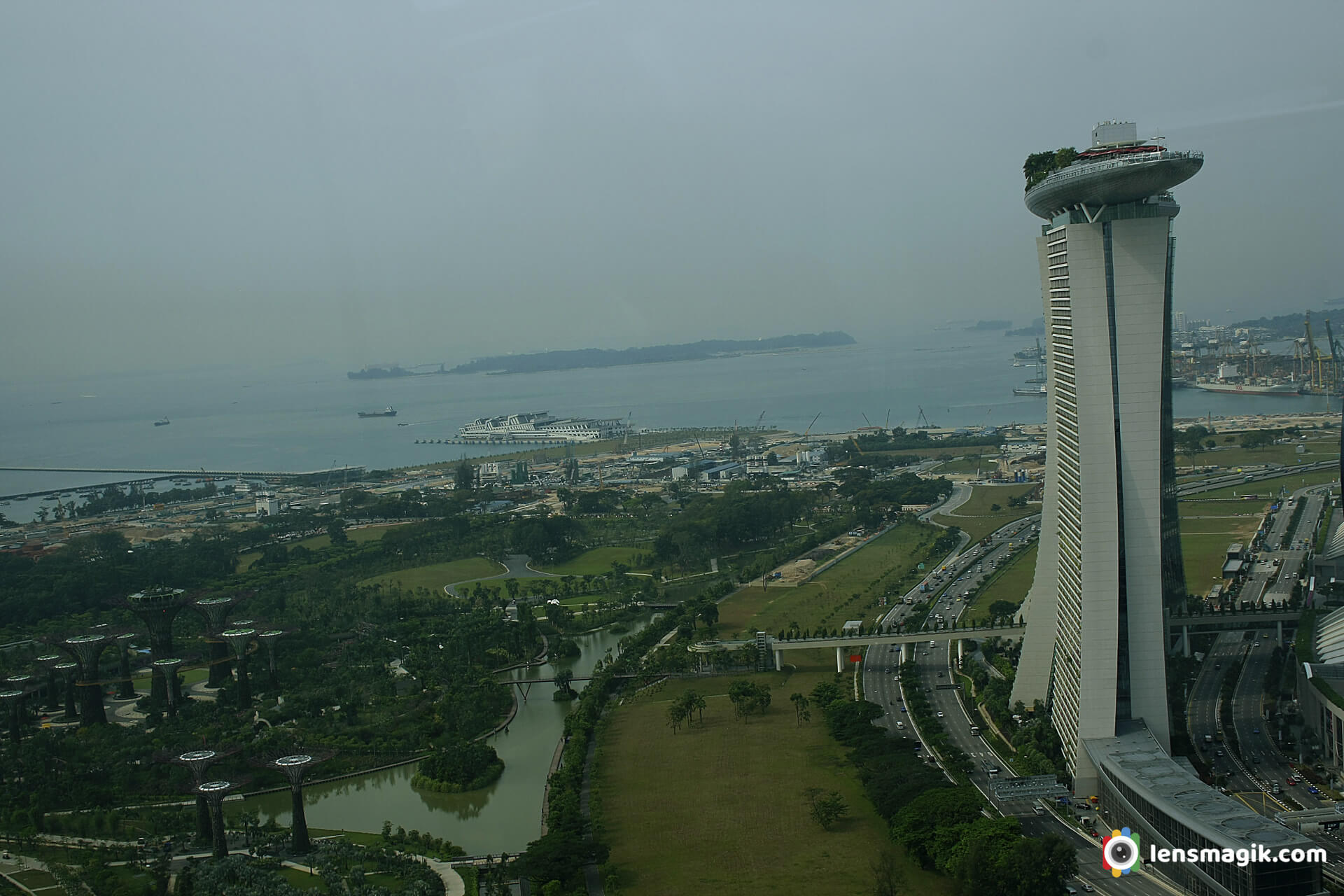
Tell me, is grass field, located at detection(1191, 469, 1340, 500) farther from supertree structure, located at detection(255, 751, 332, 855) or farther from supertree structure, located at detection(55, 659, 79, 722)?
supertree structure, located at detection(55, 659, 79, 722)

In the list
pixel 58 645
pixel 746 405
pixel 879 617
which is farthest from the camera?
pixel 746 405

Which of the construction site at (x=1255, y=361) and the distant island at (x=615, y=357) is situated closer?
the construction site at (x=1255, y=361)

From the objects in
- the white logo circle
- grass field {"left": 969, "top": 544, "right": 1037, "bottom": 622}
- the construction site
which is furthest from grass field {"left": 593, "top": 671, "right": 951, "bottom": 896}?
the construction site

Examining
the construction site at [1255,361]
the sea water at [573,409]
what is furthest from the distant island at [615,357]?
the construction site at [1255,361]

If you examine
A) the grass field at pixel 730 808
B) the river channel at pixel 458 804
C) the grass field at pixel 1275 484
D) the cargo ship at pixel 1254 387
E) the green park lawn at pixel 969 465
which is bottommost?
the river channel at pixel 458 804

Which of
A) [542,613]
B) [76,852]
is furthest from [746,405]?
[76,852]

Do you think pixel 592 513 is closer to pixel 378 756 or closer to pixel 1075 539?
pixel 378 756

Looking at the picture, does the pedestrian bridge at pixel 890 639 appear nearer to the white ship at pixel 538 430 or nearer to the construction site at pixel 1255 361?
the construction site at pixel 1255 361
